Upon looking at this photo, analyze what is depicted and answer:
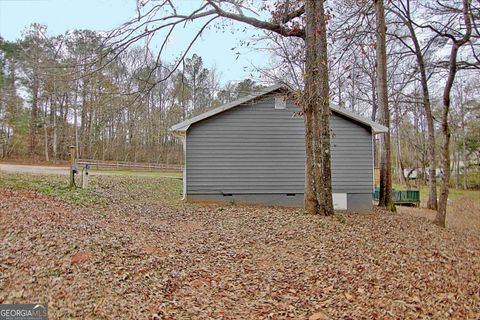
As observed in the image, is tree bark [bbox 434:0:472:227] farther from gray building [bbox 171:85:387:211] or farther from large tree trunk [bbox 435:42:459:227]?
gray building [bbox 171:85:387:211]

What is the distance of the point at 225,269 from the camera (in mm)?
4652

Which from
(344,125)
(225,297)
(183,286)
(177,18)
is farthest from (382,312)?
(344,125)

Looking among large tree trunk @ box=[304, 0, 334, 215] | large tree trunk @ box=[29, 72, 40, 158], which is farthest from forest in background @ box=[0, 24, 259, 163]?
large tree trunk @ box=[304, 0, 334, 215]

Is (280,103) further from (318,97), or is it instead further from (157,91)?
(157,91)

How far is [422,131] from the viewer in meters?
28.3

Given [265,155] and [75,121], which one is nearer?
[265,155]

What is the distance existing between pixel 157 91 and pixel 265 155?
8.08 metres

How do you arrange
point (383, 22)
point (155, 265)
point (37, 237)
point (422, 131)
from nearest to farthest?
point (155, 265) → point (37, 237) → point (383, 22) → point (422, 131)

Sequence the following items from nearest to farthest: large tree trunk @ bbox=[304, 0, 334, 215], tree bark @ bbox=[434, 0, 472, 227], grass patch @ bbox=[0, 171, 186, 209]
Answer: 1. large tree trunk @ bbox=[304, 0, 334, 215]
2. tree bark @ bbox=[434, 0, 472, 227]
3. grass patch @ bbox=[0, 171, 186, 209]

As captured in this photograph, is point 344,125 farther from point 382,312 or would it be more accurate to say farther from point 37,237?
point 37,237

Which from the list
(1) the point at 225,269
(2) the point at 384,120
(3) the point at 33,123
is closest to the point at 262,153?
Result: (2) the point at 384,120

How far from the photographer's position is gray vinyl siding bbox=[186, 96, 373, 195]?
1115 centimetres

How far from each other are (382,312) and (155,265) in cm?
281

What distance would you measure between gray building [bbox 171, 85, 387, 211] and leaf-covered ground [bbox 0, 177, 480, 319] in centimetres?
390
